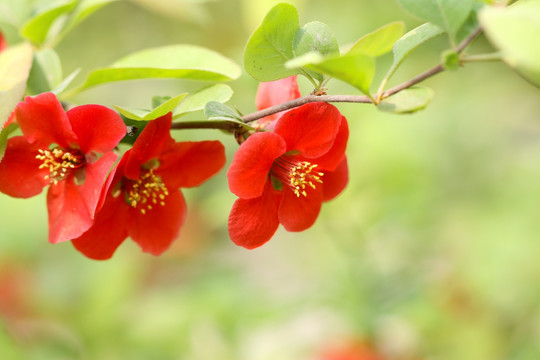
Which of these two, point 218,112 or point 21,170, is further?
point 21,170

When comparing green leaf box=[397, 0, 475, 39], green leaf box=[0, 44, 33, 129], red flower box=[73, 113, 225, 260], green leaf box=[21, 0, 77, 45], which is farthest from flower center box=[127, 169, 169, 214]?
green leaf box=[397, 0, 475, 39]

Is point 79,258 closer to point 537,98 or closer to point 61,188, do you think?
point 61,188

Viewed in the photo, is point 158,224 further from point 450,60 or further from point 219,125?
point 450,60

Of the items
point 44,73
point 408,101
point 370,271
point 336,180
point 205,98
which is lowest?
point 370,271

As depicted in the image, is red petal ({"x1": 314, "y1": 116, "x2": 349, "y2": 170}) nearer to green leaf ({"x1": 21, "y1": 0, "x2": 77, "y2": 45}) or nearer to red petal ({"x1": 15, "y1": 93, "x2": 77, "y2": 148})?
red petal ({"x1": 15, "y1": 93, "x2": 77, "y2": 148})

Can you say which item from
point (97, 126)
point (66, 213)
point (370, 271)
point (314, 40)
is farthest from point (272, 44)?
point (370, 271)

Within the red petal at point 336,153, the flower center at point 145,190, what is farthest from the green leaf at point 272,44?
the flower center at point 145,190

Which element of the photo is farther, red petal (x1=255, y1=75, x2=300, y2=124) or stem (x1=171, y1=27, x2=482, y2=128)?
red petal (x1=255, y1=75, x2=300, y2=124)

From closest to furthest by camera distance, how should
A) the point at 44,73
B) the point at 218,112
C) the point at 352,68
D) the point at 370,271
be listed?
the point at 352,68, the point at 218,112, the point at 44,73, the point at 370,271
